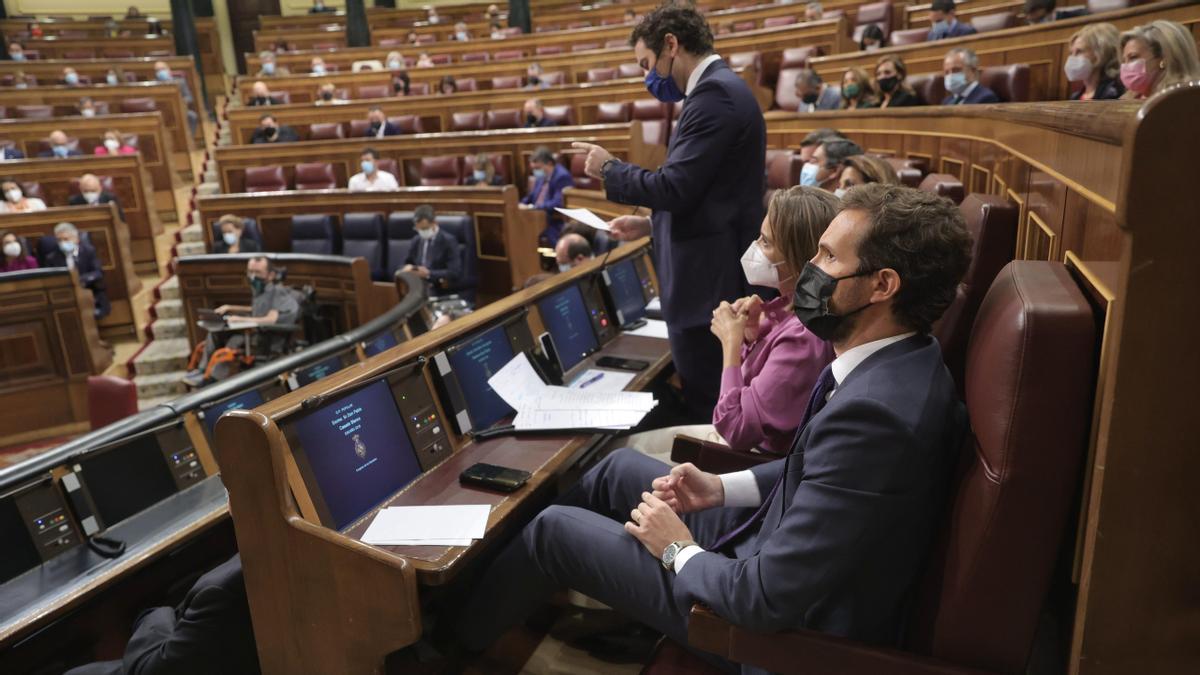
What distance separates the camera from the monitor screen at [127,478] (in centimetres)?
151

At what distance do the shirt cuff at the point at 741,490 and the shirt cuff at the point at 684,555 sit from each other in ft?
0.54

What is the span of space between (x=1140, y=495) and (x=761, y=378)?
1.93 feet

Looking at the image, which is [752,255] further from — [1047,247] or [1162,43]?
[1162,43]

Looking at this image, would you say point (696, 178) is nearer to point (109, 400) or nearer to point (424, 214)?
point (109, 400)

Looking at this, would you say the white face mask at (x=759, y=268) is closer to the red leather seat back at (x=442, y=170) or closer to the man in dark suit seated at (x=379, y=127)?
the red leather seat back at (x=442, y=170)

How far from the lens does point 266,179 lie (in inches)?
198

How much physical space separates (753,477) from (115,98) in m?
6.89

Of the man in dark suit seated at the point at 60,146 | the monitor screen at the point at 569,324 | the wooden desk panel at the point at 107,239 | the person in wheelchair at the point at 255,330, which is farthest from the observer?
the man in dark suit seated at the point at 60,146

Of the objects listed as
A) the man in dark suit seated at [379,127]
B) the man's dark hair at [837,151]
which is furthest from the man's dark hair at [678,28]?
the man in dark suit seated at [379,127]

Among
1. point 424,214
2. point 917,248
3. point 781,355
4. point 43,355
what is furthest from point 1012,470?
point 43,355

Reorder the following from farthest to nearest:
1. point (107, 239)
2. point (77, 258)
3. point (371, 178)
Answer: point (371, 178) → point (107, 239) → point (77, 258)

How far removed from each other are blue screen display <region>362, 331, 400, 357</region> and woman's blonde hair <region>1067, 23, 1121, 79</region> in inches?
78.1

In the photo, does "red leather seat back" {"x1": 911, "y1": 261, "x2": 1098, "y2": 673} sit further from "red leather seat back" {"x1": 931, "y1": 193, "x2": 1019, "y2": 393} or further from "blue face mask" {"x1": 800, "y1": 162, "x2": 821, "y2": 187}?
"blue face mask" {"x1": 800, "y1": 162, "x2": 821, "y2": 187}

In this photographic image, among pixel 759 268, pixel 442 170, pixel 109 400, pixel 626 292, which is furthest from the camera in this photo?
pixel 442 170
